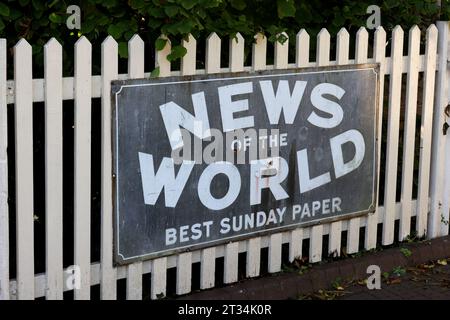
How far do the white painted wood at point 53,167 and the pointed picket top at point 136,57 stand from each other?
450 millimetres

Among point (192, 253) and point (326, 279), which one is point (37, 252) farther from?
point (326, 279)

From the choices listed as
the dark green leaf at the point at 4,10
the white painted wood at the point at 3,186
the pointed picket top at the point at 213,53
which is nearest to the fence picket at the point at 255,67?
the pointed picket top at the point at 213,53

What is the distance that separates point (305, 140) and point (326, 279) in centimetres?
95

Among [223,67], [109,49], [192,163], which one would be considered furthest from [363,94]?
[109,49]

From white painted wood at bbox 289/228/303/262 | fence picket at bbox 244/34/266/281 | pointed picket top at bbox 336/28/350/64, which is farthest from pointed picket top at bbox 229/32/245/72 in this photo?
white painted wood at bbox 289/228/303/262

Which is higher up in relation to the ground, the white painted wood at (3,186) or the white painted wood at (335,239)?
the white painted wood at (3,186)

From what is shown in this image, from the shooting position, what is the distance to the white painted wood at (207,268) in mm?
5802

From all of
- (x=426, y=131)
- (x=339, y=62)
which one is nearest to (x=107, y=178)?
(x=339, y=62)

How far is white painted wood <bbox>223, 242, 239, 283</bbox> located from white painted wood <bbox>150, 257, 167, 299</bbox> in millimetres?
462

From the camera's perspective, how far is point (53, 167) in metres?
5.03

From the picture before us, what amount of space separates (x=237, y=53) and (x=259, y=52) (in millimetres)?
184

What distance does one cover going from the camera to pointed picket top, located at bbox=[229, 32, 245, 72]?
18.7ft

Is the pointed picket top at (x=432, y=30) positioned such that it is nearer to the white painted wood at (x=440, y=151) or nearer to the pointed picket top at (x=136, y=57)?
the white painted wood at (x=440, y=151)

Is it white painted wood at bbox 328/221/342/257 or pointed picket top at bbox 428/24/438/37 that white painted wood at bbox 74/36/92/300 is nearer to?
white painted wood at bbox 328/221/342/257
